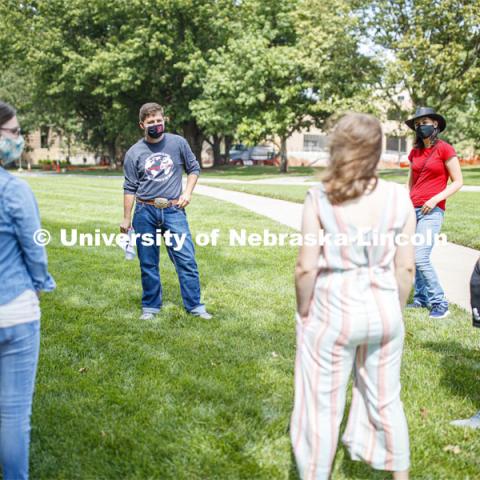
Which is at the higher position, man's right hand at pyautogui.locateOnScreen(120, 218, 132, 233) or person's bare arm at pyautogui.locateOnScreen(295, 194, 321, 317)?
person's bare arm at pyautogui.locateOnScreen(295, 194, 321, 317)

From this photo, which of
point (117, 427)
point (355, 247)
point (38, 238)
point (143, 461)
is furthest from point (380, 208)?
point (117, 427)

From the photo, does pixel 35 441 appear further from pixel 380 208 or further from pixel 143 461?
pixel 380 208

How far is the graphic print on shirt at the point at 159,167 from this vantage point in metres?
5.98

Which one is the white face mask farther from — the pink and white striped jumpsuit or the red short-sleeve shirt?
the red short-sleeve shirt

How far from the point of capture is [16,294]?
8.79 feet

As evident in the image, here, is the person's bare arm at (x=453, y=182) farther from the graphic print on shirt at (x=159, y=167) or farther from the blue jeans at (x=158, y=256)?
the graphic print on shirt at (x=159, y=167)

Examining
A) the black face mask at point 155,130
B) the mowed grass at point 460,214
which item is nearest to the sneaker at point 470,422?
the black face mask at point 155,130

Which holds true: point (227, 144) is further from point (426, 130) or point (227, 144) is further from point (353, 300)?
point (353, 300)

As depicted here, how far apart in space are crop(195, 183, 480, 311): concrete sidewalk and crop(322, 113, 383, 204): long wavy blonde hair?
4.58 meters

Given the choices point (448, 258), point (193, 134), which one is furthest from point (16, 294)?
point (193, 134)

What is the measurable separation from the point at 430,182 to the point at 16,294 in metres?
4.56

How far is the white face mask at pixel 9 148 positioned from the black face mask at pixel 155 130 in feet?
10.2

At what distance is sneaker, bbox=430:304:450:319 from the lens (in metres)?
6.34

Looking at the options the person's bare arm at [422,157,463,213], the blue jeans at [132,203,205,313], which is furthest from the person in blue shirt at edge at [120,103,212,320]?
the person's bare arm at [422,157,463,213]
